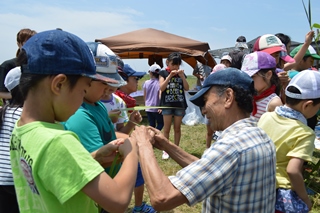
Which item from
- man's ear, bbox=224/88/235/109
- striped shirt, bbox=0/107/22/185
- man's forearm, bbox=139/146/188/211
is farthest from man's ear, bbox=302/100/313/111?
striped shirt, bbox=0/107/22/185

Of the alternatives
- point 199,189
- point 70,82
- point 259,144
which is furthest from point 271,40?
point 70,82

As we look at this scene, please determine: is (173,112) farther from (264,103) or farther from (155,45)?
(155,45)

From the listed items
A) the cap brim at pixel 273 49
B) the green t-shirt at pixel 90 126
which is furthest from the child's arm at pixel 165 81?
the green t-shirt at pixel 90 126

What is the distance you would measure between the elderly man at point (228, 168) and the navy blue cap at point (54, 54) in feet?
2.26

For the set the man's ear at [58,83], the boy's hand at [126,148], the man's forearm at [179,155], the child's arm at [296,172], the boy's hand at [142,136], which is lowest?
the child's arm at [296,172]

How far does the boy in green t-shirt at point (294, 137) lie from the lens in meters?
2.01

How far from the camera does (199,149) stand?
271 inches

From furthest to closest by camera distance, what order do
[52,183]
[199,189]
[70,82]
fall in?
[199,189]
[70,82]
[52,183]

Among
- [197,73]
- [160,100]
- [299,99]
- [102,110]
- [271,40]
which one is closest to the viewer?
[102,110]

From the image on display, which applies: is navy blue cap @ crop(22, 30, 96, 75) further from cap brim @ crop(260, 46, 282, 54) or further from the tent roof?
the tent roof

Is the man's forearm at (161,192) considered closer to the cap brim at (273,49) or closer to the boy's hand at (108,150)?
the boy's hand at (108,150)

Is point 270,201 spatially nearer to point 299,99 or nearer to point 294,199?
point 294,199

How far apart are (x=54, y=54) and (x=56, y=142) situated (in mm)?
331

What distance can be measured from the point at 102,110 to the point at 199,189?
0.93m
